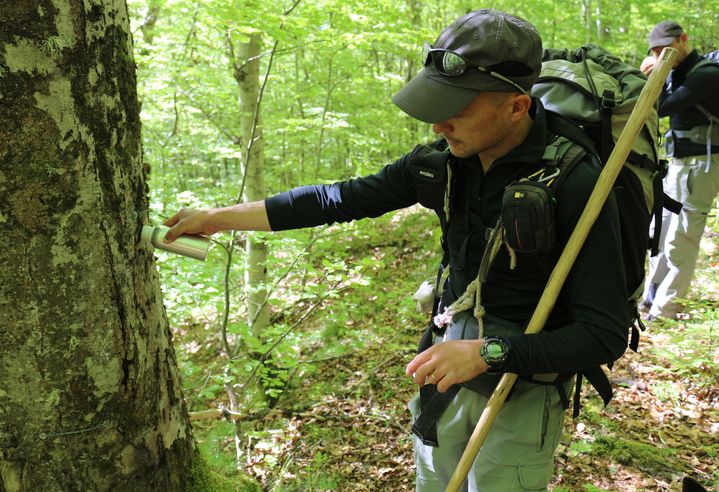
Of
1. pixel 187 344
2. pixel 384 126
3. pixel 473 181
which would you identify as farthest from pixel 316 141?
pixel 473 181

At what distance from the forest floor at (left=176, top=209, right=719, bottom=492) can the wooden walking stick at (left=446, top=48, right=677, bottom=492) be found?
6.40ft

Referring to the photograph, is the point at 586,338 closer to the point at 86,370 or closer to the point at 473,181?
the point at 473,181

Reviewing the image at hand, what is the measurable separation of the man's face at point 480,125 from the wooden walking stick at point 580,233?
377 millimetres

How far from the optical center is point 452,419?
197 cm

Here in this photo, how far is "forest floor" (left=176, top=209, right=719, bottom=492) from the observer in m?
3.66

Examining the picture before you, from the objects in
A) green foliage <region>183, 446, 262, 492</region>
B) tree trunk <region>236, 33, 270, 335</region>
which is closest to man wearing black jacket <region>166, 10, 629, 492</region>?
green foliage <region>183, 446, 262, 492</region>

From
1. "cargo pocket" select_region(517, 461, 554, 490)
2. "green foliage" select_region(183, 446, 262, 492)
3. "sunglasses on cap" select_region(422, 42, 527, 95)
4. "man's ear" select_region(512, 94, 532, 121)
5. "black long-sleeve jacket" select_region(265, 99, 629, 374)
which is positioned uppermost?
"sunglasses on cap" select_region(422, 42, 527, 95)

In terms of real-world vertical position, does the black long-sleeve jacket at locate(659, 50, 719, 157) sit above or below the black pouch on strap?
above

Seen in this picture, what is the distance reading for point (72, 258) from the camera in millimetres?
1618

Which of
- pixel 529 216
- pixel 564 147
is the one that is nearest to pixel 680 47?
pixel 564 147

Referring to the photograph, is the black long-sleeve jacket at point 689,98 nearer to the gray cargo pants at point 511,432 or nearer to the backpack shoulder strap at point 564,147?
the backpack shoulder strap at point 564,147

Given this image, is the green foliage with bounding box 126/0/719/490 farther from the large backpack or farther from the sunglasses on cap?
the large backpack

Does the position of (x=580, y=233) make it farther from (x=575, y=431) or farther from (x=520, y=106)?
(x=575, y=431)

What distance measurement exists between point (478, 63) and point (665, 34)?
152 inches
